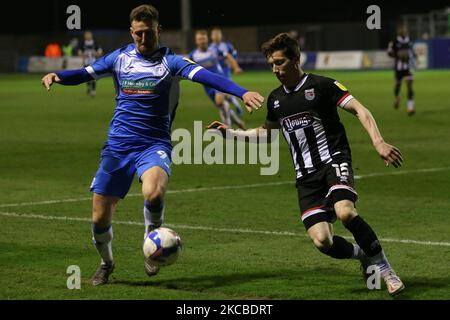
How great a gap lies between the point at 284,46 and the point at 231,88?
1.92ft

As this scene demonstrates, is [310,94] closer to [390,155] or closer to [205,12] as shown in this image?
[390,155]

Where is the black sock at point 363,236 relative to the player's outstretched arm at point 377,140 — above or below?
below

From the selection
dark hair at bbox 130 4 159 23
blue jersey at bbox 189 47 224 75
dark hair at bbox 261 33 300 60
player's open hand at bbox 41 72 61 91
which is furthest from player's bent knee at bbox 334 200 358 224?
blue jersey at bbox 189 47 224 75

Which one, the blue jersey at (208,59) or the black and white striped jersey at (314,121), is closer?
the black and white striped jersey at (314,121)

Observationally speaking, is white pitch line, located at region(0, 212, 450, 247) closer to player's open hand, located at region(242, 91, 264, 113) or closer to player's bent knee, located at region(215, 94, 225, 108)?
player's open hand, located at region(242, 91, 264, 113)

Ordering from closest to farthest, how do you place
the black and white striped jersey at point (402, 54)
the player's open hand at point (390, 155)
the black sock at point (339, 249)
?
the player's open hand at point (390, 155) < the black sock at point (339, 249) < the black and white striped jersey at point (402, 54)

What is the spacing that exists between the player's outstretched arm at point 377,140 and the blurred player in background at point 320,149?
0.05 ft

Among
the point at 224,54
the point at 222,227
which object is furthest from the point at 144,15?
the point at 224,54

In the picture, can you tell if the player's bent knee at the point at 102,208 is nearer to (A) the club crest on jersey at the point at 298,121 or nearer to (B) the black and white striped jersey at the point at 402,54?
(A) the club crest on jersey at the point at 298,121

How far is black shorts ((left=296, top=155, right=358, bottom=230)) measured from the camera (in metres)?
8.31

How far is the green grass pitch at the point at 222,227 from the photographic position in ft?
28.4

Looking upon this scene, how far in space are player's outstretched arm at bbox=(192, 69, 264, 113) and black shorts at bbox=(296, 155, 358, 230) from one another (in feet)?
2.48

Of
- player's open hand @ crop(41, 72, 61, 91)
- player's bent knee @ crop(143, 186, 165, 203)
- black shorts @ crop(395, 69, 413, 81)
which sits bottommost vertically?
player's bent knee @ crop(143, 186, 165, 203)

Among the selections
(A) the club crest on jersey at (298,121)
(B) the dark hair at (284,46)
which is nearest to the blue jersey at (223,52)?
(A) the club crest on jersey at (298,121)
